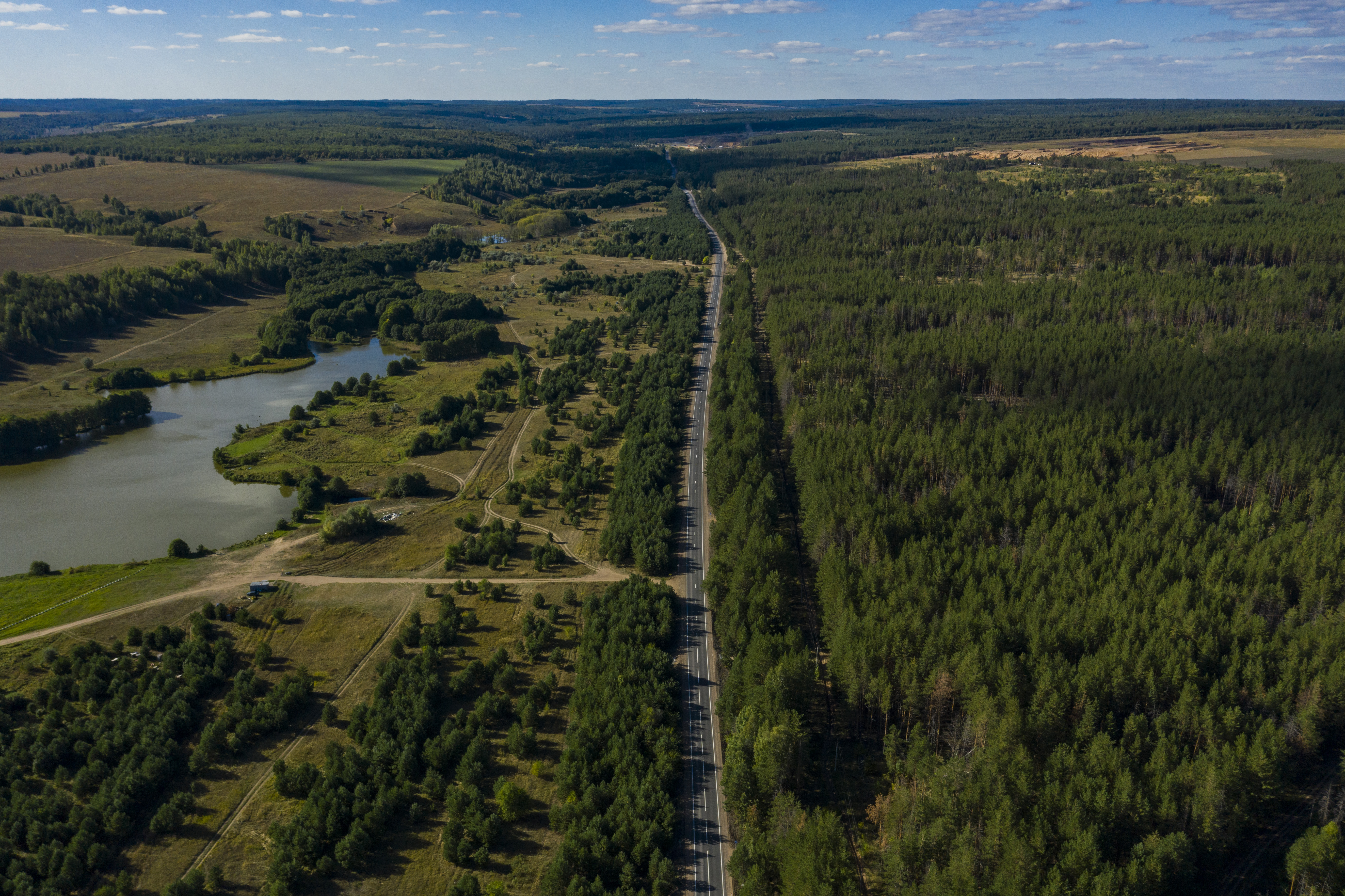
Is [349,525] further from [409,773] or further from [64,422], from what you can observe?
[64,422]

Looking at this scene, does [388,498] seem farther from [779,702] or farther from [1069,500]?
[1069,500]

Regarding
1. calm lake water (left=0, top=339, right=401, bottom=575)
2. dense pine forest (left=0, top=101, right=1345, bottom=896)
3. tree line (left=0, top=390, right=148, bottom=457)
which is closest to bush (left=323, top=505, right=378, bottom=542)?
dense pine forest (left=0, top=101, right=1345, bottom=896)

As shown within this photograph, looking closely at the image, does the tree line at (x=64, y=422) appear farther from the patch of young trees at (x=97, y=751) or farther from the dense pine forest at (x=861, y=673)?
the patch of young trees at (x=97, y=751)

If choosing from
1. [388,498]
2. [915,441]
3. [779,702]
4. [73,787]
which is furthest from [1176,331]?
[73,787]

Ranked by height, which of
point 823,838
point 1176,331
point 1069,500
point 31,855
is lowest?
point 31,855

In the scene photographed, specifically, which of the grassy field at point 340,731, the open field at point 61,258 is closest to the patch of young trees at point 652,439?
the grassy field at point 340,731

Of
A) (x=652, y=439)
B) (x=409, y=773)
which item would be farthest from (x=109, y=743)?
(x=652, y=439)
